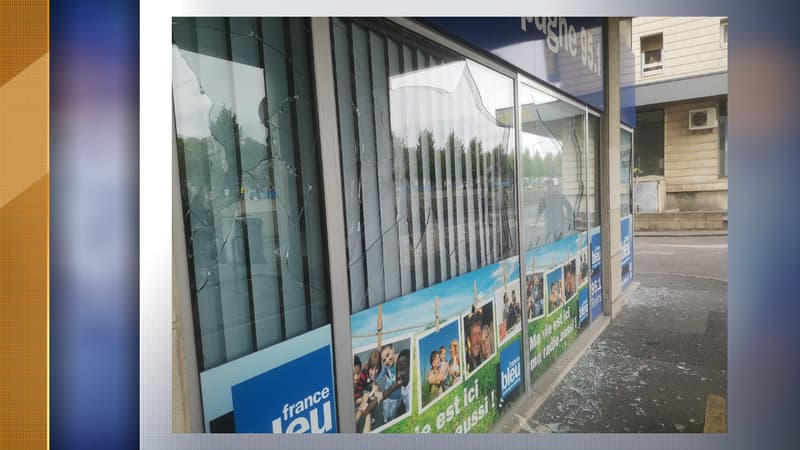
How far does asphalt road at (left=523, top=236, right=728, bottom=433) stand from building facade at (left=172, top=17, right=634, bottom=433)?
1.31 feet

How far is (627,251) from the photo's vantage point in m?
3.66

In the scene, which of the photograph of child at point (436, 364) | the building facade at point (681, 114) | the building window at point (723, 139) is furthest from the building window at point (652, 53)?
the photograph of child at point (436, 364)

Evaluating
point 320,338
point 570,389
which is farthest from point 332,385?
point 570,389

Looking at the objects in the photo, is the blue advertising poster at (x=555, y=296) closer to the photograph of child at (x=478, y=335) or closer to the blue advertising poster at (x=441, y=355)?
the blue advertising poster at (x=441, y=355)

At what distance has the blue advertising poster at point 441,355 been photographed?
1973 mm

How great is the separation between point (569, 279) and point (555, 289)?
0.37 metres

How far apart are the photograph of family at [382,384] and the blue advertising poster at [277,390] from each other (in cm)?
12

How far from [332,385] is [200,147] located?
970mm

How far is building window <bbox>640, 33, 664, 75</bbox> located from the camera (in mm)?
2362

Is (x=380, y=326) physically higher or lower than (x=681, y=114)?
lower

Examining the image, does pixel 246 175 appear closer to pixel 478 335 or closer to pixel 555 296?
pixel 478 335

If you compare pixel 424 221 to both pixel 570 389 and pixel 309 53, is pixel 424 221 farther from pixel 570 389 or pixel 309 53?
pixel 570 389

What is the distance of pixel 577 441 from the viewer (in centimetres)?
197

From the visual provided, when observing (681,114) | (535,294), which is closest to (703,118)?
(681,114)
